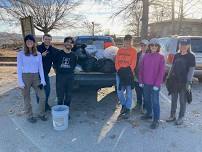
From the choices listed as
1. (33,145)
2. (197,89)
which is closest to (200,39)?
(197,89)

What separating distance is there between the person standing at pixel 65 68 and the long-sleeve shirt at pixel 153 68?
Result: 1.48 m

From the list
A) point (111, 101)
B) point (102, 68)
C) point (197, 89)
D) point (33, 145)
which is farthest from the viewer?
point (197, 89)

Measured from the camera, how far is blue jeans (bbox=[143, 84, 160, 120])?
5.50 metres

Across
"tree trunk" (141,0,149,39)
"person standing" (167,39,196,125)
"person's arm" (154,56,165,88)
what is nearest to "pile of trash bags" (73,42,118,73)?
"person's arm" (154,56,165,88)

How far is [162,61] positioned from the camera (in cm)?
541

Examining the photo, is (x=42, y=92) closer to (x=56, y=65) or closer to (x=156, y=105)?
(x=56, y=65)

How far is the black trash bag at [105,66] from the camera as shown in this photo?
6.36m

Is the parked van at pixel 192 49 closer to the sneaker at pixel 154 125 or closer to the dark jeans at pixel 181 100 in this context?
the dark jeans at pixel 181 100

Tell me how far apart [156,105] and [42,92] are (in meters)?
2.39

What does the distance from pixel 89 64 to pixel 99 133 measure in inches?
70.4

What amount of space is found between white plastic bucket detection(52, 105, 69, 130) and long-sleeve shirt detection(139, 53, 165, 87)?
1767 mm

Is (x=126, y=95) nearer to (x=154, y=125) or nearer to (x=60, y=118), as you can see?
(x=154, y=125)

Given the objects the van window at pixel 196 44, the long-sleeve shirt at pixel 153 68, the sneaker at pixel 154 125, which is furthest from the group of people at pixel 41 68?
the van window at pixel 196 44

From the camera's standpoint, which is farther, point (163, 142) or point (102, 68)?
point (102, 68)
